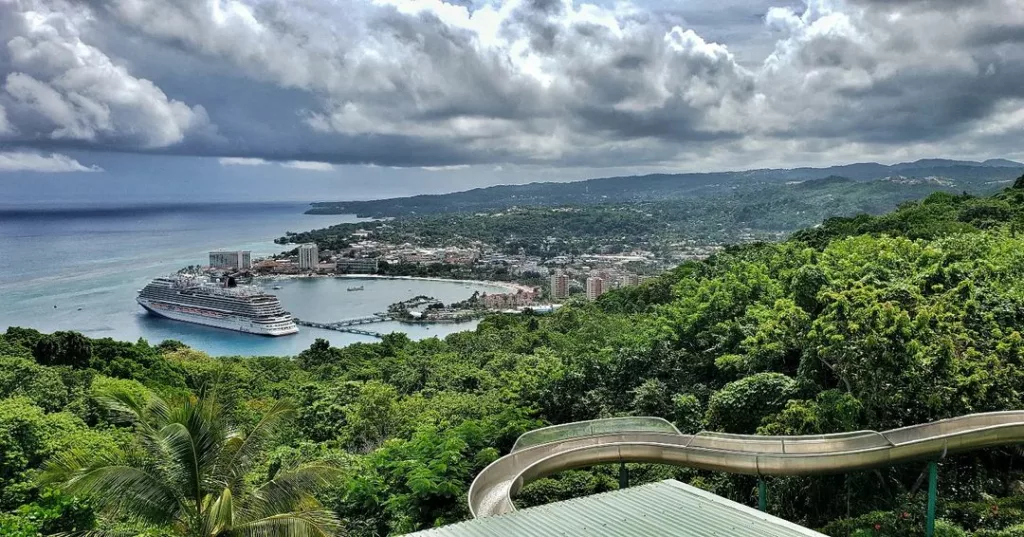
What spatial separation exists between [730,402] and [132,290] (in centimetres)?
8367

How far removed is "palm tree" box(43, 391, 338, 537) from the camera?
6625mm

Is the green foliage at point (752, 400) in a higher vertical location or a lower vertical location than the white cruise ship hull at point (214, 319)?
higher

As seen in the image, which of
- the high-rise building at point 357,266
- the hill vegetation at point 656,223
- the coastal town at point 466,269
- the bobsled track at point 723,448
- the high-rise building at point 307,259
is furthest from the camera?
the hill vegetation at point 656,223

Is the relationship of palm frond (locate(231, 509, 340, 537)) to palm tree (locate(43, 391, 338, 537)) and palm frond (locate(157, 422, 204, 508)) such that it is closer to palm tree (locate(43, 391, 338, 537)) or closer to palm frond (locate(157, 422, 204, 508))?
palm tree (locate(43, 391, 338, 537))

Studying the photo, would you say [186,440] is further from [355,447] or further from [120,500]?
[355,447]

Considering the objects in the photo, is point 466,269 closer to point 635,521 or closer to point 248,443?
point 248,443

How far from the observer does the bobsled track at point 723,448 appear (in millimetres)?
9688

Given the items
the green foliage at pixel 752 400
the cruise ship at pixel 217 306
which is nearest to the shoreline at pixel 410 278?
the cruise ship at pixel 217 306

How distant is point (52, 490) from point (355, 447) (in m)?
9.61

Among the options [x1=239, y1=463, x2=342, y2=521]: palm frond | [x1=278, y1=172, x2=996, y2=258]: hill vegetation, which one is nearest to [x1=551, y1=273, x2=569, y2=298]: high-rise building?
[x1=278, y1=172, x2=996, y2=258]: hill vegetation

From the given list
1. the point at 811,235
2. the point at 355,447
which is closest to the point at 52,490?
the point at 355,447

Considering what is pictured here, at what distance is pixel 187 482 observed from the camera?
6988 millimetres

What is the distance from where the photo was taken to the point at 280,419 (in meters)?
7.63

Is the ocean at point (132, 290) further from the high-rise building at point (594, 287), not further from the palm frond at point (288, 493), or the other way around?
the palm frond at point (288, 493)
